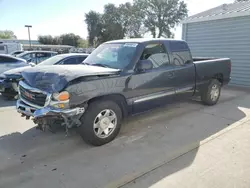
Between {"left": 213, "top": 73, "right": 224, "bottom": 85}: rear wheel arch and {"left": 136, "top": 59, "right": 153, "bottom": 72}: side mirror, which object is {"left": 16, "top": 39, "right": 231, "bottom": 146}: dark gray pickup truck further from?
{"left": 213, "top": 73, "right": 224, "bottom": 85}: rear wheel arch

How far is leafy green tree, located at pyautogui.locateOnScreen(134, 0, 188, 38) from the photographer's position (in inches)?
1555

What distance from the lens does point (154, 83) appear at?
4422mm

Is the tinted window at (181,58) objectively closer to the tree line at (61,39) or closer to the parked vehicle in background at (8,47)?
the parked vehicle in background at (8,47)

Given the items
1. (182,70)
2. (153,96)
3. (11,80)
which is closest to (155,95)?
(153,96)

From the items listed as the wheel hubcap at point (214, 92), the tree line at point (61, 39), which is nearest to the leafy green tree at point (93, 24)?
the tree line at point (61, 39)

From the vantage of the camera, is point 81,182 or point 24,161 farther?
point 24,161

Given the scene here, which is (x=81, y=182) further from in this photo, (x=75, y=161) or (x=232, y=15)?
(x=232, y=15)

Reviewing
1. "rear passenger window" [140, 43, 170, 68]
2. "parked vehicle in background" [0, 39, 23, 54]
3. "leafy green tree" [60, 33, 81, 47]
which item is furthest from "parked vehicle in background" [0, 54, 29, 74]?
"leafy green tree" [60, 33, 81, 47]

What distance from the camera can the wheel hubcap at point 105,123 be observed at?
11.9 feet

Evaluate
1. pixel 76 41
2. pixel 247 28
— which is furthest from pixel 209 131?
pixel 76 41

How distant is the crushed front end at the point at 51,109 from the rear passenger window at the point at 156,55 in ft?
5.84

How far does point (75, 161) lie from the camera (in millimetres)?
3281

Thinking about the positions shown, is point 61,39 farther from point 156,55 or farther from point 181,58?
point 156,55

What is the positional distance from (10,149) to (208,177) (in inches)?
123
